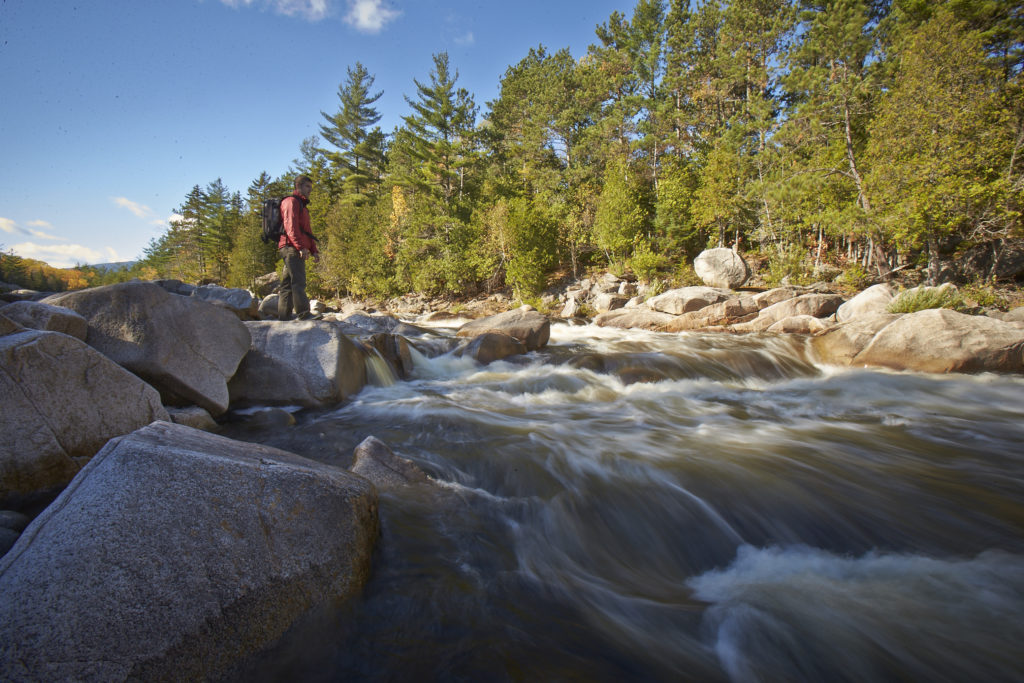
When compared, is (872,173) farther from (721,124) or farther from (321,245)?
(321,245)

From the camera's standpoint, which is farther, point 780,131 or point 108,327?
point 780,131

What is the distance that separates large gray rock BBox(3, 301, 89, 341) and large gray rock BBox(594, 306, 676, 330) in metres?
14.7

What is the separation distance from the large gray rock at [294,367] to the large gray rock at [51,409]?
6.98ft

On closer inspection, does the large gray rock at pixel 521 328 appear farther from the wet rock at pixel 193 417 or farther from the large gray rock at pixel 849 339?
the large gray rock at pixel 849 339

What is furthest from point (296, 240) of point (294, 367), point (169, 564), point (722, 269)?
point (722, 269)

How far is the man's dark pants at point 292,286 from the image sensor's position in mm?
7074

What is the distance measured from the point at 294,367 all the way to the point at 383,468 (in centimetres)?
314

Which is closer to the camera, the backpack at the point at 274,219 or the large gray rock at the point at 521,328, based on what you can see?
the backpack at the point at 274,219

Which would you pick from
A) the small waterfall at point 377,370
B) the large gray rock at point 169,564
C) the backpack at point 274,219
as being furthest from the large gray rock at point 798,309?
the large gray rock at point 169,564

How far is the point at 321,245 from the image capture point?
39.3 meters

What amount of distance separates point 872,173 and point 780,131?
5.85 metres

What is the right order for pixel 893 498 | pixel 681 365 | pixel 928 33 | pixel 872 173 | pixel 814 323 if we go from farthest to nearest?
pixel 872 173 < pixel 928 33 < pixel 814 323 < pixel 681 365 < pixel 893 498

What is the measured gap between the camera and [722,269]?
1953 centimetres

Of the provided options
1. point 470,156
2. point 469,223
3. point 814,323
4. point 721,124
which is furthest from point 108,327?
point 721,124
